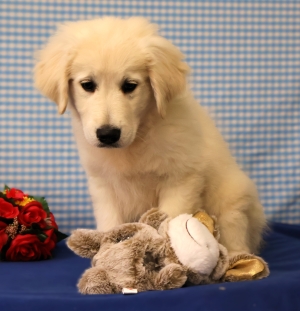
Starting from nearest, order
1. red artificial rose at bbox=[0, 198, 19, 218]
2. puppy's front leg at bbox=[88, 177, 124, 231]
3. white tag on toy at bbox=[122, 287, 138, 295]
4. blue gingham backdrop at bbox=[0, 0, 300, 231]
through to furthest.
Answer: white tag on toy at bbox=[122, 287, 138, 295], puppy's front leg at bbox=[88, 177, 124, 231], red artificial rose at bbox=[0, 198, 19, 218], blue gingham backdrop at bbox=[0, 0, 300, 231]

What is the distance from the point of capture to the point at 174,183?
2.10 m

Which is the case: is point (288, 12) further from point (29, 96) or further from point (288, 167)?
point (29, 96)

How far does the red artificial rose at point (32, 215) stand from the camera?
245cm

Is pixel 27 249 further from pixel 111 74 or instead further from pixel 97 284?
pixel 111 74

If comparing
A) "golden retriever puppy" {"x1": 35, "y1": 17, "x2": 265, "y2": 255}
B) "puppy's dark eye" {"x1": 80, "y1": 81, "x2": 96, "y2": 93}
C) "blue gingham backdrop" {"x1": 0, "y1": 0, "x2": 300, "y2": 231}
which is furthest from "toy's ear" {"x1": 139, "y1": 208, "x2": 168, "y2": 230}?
"blue gingham backdrop" {"x1": 0, "y1": 0, "x2": 300, "y2": 231}

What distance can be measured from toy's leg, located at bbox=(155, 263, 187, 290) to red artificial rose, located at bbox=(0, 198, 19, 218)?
102cm

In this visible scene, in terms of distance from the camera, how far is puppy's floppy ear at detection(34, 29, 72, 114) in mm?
1975

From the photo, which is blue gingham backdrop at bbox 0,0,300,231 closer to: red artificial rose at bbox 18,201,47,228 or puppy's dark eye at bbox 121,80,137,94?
red artificial rose at bbox 18,201,47,228

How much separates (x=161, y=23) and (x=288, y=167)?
4.03 ft

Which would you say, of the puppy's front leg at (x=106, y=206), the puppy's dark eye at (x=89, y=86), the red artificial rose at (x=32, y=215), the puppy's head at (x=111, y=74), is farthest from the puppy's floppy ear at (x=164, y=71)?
the red artificial rose at (x=32, y=215)

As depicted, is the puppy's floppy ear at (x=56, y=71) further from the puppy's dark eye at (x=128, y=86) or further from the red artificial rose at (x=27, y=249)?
the red artificial rose at (x=27, y=249)

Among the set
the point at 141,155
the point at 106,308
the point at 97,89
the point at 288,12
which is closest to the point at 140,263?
the point at 106,308

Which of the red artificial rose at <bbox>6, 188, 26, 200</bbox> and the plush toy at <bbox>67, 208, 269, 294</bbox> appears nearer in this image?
the plush toy at <bbox>67, 208, 269, 294</bbox>

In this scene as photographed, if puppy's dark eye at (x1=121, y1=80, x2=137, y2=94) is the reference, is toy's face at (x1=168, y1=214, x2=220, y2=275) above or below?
below
